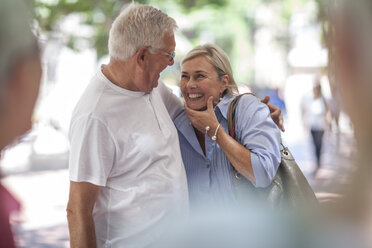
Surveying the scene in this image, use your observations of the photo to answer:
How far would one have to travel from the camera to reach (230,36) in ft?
40.3

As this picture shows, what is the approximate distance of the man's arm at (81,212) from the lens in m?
1.39

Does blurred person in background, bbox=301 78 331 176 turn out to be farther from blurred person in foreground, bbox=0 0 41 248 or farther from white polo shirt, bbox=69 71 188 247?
blurred person in foreground, bbox=0 0 41 248

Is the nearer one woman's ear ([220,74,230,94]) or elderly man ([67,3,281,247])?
elderly man ([67,3,281,247])

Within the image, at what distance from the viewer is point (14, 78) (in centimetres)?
71

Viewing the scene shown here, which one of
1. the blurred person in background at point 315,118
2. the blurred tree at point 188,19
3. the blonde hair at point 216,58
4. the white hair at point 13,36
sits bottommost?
the blurred person in background at point 315,118

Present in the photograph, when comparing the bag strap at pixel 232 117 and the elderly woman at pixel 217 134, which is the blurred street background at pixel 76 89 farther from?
the bag strap at pixel 232 117

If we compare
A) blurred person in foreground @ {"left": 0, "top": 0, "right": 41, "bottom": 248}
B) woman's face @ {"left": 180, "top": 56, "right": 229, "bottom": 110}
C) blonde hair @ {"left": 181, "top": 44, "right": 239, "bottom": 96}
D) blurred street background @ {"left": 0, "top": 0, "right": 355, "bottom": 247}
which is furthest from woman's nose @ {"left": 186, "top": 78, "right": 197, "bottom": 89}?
blurred person in foreground @ {"left": 0, "top": 0, "right": 41, "bottom": 248}

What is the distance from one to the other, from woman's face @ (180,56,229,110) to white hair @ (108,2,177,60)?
1.14 feet

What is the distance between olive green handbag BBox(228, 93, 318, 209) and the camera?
160 cm

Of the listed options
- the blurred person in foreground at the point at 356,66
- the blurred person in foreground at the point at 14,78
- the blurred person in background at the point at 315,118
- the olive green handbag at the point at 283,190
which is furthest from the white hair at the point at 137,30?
the blurred person in background at the point at 315,118

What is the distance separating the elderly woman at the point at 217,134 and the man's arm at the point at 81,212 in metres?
0.45

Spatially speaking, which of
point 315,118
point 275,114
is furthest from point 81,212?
point 315,118

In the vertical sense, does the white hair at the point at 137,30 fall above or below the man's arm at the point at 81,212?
above

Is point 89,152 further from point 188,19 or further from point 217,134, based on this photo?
point 188,19
